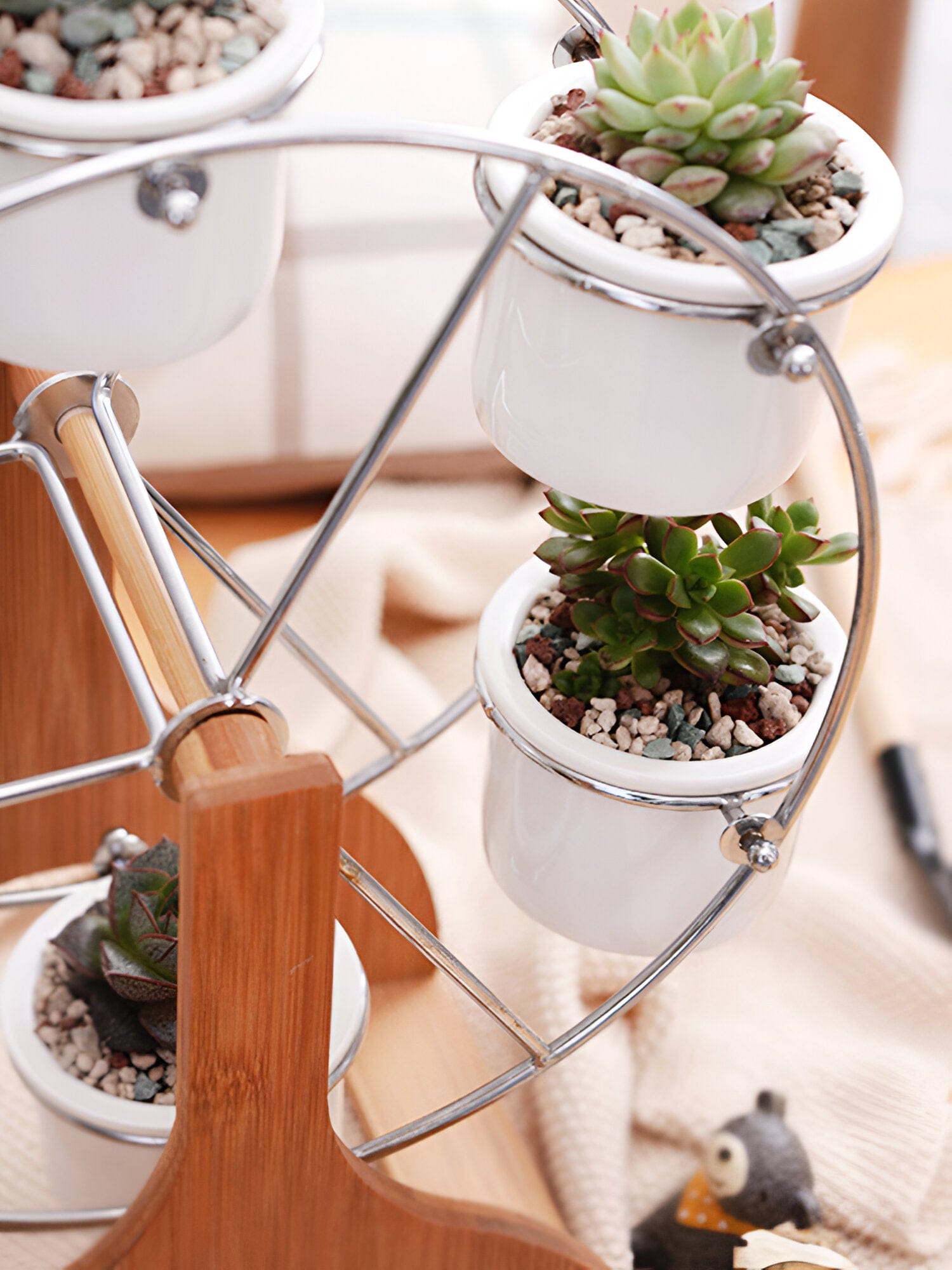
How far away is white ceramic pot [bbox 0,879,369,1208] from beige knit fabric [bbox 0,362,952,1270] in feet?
0.11

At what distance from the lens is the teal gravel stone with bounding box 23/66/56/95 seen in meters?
0.37

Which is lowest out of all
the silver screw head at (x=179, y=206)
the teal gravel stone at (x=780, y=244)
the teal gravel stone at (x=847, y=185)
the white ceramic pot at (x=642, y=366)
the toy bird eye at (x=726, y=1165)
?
the toy bird eye at (x=726, y=1165)

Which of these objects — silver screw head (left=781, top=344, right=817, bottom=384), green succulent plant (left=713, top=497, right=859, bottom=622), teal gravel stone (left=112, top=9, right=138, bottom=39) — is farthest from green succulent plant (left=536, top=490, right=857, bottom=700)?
teal gravel stone (left=112, top=9, right=138, bottom=39)

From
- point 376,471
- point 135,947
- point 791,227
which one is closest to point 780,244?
point 791,227

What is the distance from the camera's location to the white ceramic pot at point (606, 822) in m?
0.49

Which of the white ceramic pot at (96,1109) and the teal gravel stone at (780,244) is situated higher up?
the teal gravel stone at (780,244)

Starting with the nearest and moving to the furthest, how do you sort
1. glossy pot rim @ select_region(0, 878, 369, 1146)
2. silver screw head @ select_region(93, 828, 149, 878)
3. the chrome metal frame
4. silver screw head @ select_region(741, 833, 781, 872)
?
the chrome metal frame → silver screw head @ select_region(741, 833, 781, 872) → glossy pot rim @ select_region(0, 878, 369, 1146) → silver screw head @ select_region(93, 828, 149, 878)

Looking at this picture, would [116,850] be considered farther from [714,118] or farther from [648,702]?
[714,118]

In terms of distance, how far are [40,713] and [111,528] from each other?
0.96 feet

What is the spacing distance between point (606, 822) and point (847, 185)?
226mm

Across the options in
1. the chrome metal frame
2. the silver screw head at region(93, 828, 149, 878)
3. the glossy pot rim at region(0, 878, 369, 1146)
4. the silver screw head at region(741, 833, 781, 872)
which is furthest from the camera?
the silver screw head at region(93, 828, 149, 878)

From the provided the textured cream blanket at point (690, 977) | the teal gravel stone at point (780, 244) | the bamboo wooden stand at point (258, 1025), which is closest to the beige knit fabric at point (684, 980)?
the textured cream blanket at point (690, 977)

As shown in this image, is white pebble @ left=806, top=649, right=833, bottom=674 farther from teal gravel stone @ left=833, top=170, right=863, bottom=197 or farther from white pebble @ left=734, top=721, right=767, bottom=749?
teal gravel stone @ left=833, top=170, right=863, bottom=197

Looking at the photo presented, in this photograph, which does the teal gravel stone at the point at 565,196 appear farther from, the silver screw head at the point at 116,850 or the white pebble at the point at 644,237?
the silver screw head at the point at 116,850
